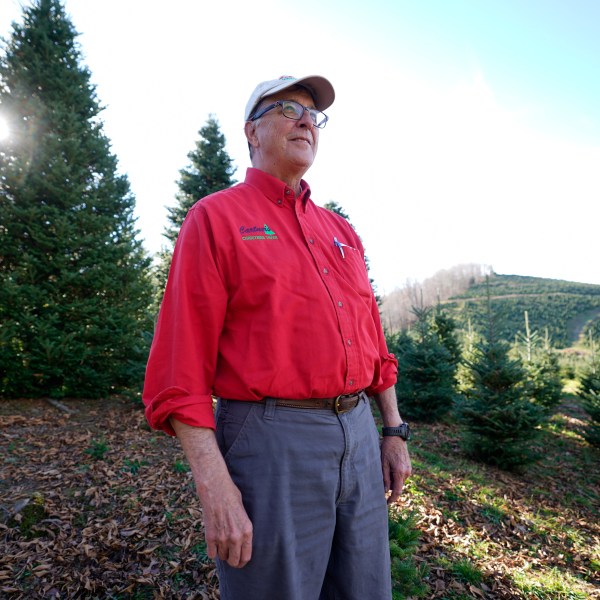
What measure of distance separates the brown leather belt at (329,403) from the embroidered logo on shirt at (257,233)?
2.29 feet

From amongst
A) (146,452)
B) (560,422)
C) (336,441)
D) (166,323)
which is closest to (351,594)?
(336,441)

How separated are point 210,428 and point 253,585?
64 centimetres

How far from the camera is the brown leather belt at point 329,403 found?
153 centimetres

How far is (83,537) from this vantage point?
346 centimetres

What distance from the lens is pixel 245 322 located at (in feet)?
5.06

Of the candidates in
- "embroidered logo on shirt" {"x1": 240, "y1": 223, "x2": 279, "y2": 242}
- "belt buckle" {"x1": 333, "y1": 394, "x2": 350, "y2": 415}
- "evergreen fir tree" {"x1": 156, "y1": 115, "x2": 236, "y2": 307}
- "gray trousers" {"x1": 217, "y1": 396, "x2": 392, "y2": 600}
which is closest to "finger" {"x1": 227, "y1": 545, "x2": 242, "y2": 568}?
"gray trousers" {"x1": 217, "y1": 396, "x2": 392, "y2": 600}

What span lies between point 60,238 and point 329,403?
8.41m

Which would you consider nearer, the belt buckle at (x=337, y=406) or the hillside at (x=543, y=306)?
the belt buckle at (x=337, y=406)

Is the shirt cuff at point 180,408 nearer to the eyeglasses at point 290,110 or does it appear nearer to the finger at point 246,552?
the finger at point 246,552

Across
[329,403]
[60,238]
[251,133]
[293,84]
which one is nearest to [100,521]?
[329,403]

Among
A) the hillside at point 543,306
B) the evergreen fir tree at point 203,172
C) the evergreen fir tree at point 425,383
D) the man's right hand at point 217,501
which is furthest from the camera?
the hillside at point 543,306

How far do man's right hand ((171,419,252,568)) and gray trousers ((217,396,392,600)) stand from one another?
0.34 ft

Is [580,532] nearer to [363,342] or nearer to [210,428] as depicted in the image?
[363,342]

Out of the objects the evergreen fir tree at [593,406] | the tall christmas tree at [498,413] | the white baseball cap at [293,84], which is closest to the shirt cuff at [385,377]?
the white baseball cap at [293,84]
